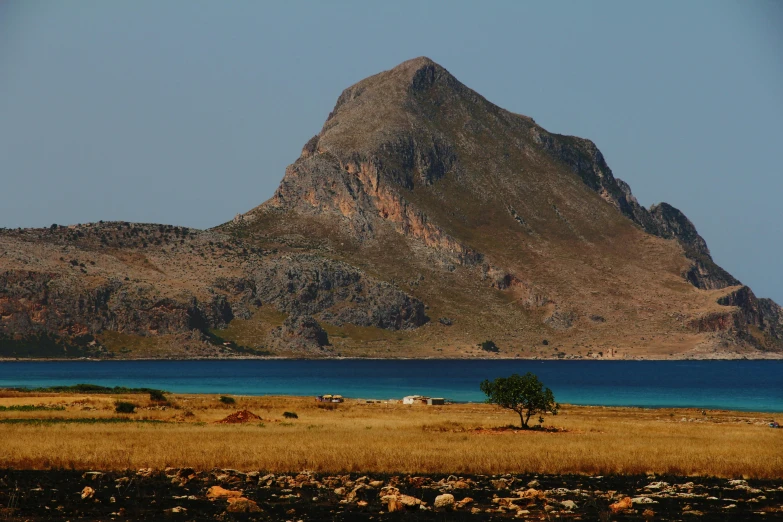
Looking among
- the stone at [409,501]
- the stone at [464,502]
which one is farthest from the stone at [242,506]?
the stone at [464,502]

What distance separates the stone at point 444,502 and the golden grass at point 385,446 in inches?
306

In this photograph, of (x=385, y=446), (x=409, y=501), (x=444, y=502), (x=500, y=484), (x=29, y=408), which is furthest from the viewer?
(x=29, y=408)

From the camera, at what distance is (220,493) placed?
3519 centimetres

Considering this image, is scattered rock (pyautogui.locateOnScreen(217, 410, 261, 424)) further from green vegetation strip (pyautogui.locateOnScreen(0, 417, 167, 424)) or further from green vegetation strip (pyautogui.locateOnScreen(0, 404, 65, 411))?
green vegetation strip (pyautogui.locateOnScreen(0, 404, 65, 411))

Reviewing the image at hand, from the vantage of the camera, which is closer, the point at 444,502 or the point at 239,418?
the point at 444,502

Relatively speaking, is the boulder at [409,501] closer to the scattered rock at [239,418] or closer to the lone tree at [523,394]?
the scattered rock at [239,418]

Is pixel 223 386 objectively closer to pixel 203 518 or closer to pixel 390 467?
pixel 390 467

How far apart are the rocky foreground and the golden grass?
1949mm

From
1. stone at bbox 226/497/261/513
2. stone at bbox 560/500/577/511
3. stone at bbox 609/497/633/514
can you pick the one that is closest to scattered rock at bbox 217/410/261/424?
stone at bbox 226/497/261/513

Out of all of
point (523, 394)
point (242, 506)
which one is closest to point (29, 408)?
point (523, 394)

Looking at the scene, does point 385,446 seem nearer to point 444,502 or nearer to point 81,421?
point 444,502

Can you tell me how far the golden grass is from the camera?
141 ft

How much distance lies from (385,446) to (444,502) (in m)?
15.5

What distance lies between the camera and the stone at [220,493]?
3494cm
